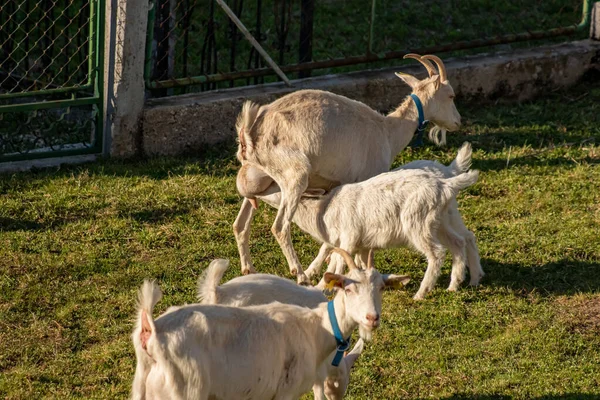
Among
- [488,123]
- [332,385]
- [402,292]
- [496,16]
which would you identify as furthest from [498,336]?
[496,16]

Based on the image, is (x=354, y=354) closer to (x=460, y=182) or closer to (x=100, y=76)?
(x=460, y=182)

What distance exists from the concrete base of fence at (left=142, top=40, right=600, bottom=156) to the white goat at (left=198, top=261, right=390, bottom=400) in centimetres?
364

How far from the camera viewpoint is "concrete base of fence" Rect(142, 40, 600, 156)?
9492mm

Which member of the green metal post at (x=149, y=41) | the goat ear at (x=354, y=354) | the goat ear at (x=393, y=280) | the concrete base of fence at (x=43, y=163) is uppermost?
the green metal post at (x=149, y=41)

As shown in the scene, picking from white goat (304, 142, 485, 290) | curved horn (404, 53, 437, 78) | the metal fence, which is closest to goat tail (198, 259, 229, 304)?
white goat (304, 142, 485, 290)

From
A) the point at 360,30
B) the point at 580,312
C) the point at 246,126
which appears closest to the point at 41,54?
the point at 360,30

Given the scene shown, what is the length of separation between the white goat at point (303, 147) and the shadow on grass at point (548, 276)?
1.11m

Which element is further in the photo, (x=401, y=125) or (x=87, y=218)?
(x=87, y=218)

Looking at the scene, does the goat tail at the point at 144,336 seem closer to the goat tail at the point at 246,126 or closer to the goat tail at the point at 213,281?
the goat tail at the point at 213,281

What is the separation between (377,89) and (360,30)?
2.33 meters

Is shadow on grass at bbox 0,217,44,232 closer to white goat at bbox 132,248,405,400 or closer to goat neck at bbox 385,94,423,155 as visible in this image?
goat neck at bbox 385,94,423,155

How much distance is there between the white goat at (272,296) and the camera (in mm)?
5671

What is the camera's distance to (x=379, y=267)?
7715mm

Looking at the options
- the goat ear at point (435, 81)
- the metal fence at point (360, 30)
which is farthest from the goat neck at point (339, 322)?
the metal fence at point (360, 30)
